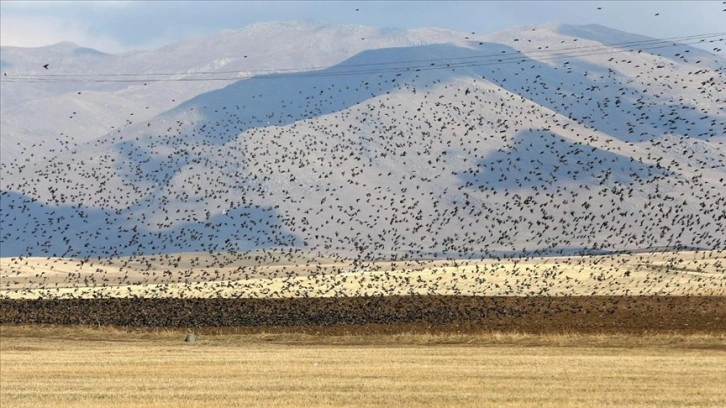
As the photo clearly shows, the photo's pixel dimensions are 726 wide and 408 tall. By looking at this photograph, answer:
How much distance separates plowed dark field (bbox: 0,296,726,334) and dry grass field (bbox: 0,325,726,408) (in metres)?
6.26

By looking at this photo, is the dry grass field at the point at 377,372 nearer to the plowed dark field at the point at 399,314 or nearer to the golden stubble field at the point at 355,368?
the golden stubble field at the point at 355,368

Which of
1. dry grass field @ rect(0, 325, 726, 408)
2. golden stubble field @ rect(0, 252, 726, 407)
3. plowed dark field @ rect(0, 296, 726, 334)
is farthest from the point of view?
plowed dark field @ rect(0, 296, 726, 334)

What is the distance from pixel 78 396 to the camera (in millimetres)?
38906

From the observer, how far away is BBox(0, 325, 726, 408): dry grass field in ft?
120

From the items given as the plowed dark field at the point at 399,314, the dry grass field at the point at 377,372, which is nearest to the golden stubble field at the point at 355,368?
the dry grass field at the point at 377,372

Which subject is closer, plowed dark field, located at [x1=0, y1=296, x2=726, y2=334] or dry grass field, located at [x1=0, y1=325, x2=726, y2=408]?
dry grass field, located at [x1=0, y1=325, x2=726, y2=408]

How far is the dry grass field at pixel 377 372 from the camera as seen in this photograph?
3666 centimetres

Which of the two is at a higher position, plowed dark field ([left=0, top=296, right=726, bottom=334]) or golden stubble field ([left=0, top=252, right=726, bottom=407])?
golden stubble field ([left=0, top=252, right=726, bottom=407])

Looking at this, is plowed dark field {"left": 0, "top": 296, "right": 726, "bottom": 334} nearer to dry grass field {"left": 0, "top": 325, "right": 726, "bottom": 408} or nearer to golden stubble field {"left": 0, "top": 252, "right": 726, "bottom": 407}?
golden stubble field {"left": 0, "top": 252, "right": 726, "bottom": 407}

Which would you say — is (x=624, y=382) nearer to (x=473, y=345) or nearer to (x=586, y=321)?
(x=473, y=345)

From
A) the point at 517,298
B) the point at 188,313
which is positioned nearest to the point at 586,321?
the point at 517,298

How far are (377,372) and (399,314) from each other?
30.0m

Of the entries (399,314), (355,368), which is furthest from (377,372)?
(399,314)

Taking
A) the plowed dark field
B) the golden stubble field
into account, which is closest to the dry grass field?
the golden stubble field
